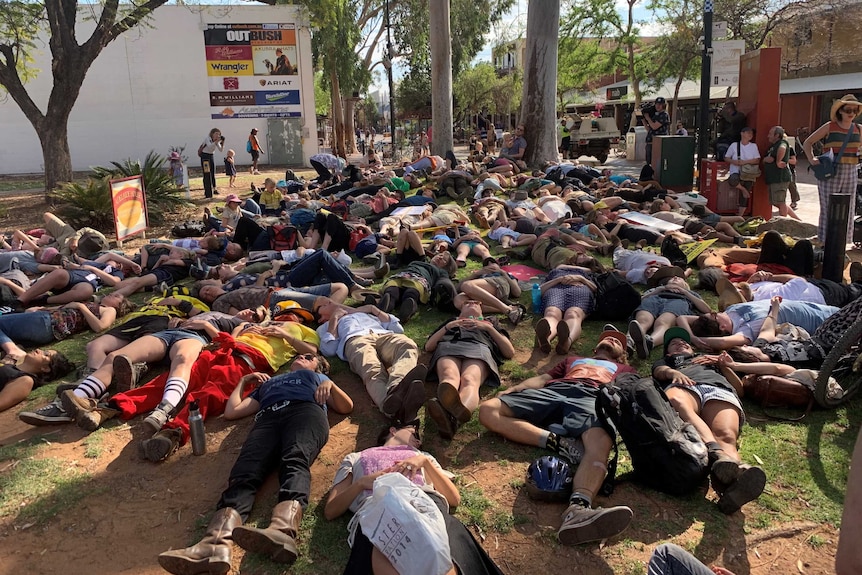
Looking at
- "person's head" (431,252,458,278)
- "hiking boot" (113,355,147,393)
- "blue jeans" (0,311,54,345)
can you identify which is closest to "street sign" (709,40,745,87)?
"person's head" (431,252,458,278)

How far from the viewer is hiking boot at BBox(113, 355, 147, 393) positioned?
15.9 feet

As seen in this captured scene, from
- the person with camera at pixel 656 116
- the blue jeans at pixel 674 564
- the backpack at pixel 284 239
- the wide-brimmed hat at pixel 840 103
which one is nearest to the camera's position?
the blue jeans at pixel 674 564

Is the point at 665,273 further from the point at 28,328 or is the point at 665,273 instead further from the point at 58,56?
the point at 58,56

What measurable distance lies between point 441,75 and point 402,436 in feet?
59.0

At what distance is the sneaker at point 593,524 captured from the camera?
9.58 ft

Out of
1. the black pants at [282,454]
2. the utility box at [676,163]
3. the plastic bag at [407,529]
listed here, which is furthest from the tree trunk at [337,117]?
the plastic bag at [407,529]

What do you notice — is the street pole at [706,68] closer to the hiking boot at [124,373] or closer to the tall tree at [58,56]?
the hiking boot at [124,373]

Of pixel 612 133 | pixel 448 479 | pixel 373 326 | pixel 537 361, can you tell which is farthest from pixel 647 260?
pixel 612 133

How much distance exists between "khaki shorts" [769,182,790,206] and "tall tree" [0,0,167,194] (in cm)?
1395

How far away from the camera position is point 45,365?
5.34 m

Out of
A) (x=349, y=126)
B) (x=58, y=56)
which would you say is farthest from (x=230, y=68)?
(x=58, y=56)

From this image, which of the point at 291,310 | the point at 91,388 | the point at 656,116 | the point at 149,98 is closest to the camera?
the point at 91,388

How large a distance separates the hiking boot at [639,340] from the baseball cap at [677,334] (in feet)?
0.61

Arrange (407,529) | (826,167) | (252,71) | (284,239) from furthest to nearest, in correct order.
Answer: (252,71) → (284,239) → (826,167) → (407,529)
